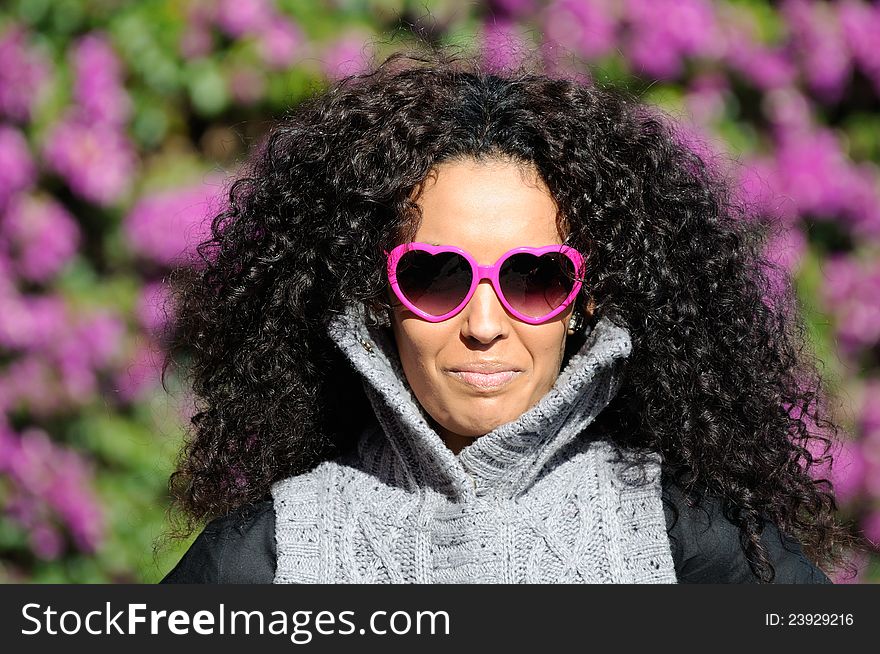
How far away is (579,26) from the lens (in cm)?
312

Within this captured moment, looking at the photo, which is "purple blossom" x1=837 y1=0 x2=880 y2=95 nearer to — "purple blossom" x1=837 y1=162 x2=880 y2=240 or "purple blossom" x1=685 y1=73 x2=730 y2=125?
"purple blossom" x1=837 y1=162 x2=880 y2=240

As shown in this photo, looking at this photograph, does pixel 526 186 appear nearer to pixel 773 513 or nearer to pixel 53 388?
pixel 773 513

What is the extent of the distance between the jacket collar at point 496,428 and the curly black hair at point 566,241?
0.06 m

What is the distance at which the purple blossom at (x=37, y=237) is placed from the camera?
3264 millimetres

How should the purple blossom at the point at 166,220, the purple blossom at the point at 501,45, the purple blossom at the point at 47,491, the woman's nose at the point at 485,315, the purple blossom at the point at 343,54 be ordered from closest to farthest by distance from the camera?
the woman's nose at the point at 485,315
the purple blossom at the point at 501,45
the purple blossom at the point at 343,54
the purple blossom at the point at 166,220
the purple blossom at the point at 47,491

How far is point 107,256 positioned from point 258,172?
1.64 metres

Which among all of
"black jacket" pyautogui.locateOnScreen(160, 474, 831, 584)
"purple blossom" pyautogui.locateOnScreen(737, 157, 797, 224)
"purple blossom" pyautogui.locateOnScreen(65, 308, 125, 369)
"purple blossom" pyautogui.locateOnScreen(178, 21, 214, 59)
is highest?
"purple blossom" pyautogui.locateOnScreen(178, 21, 214, 59)

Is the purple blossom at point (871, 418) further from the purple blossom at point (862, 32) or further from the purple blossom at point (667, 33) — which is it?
the purple blossom at point (667, 33)

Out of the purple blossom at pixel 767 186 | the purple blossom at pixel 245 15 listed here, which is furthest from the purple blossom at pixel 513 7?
the purple blossom at pixel 767 186

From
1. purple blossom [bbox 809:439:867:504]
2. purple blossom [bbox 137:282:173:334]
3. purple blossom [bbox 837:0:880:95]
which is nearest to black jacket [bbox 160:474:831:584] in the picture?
purple blossom [bbox 137:282:173:334]

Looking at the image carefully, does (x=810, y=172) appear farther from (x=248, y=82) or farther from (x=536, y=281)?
(x=536, y=281)

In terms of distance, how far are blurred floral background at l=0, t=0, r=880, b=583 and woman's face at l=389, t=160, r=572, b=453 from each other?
164cm

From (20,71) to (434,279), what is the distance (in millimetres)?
2269

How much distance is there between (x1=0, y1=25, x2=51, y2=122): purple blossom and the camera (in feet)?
10.6
